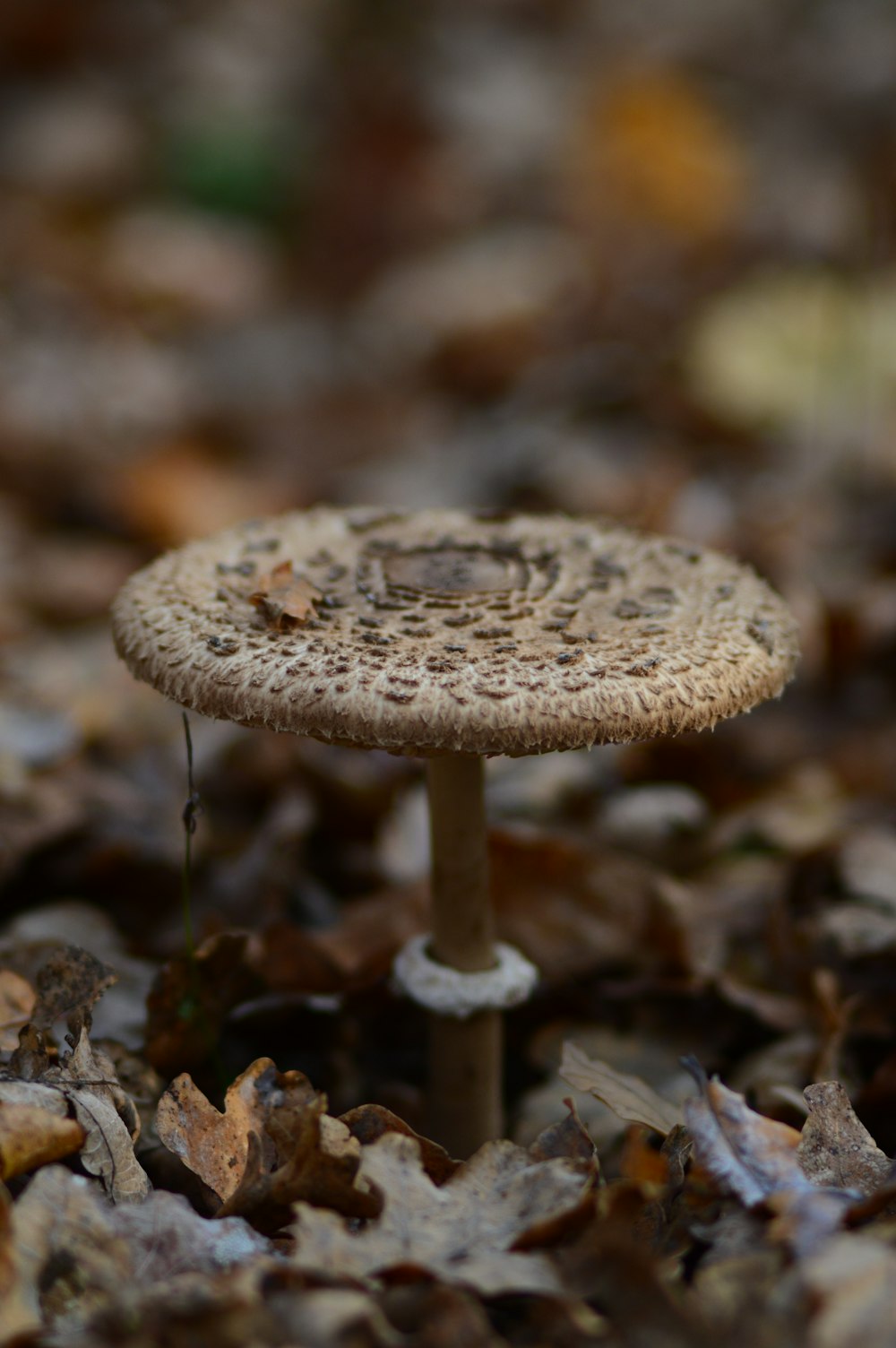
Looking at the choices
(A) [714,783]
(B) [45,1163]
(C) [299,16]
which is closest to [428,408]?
(A) [714,783]

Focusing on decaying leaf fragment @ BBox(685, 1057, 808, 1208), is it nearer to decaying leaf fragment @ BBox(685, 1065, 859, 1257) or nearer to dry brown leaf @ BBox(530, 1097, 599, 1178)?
decaying leaf fragment @ BBox(685, 1065, 859, 1257)

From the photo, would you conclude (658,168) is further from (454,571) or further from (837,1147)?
(837,1147)

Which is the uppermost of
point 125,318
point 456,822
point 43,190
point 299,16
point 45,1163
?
point 299,16

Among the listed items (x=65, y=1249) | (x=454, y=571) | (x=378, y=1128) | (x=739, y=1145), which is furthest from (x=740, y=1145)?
(x=454, y=571)

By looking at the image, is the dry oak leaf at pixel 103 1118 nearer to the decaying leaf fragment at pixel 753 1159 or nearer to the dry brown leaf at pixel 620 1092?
the dry brown leaf at pixel 620 1092

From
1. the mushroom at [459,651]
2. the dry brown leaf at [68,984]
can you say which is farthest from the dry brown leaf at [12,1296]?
the mushroom at [459,651]

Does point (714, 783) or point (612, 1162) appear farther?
point (714, 783)

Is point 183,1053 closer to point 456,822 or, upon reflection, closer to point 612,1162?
point 456,822

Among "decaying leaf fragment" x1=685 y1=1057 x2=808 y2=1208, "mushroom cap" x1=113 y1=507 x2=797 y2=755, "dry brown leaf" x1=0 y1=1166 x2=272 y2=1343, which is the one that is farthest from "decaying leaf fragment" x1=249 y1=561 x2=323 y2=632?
"decaying leaf fragment" x1=685 y1=1057 x2=808 y2=1208
